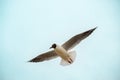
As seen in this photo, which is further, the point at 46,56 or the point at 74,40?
the point at 46,56

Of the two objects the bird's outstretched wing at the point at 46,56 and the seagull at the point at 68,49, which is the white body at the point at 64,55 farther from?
the bird's outstretched wing at the point at 46,56

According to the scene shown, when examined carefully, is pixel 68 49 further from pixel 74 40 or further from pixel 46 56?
pixel 46 56

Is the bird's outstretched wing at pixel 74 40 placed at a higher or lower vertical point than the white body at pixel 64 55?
higher

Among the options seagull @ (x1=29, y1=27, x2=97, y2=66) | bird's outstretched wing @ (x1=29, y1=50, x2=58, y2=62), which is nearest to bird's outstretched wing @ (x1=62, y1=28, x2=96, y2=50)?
seagull @ (x1=29, y1=27, x2=97, y2=66)

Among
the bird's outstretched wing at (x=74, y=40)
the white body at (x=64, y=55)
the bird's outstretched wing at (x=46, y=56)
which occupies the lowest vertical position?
the white body at (x=64, y=55)

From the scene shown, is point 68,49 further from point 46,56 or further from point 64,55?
point 46,56

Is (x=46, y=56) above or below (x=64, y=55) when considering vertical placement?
above

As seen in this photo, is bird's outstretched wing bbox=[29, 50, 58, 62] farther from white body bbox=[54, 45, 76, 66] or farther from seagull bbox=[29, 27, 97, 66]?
white body bbox=[54, 45, 76, 66]

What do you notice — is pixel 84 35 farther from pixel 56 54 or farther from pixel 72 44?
pixel 56 54

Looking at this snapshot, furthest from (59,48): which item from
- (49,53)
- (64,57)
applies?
(49,53)

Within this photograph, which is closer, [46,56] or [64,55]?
[64,55]

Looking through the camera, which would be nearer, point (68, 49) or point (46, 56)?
point (68, 49)

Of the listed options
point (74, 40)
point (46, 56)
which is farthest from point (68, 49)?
point (46, 56)

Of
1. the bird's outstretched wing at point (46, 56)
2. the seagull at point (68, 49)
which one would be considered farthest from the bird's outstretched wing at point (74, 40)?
the bird's outstretched wing at point (46, 56)
